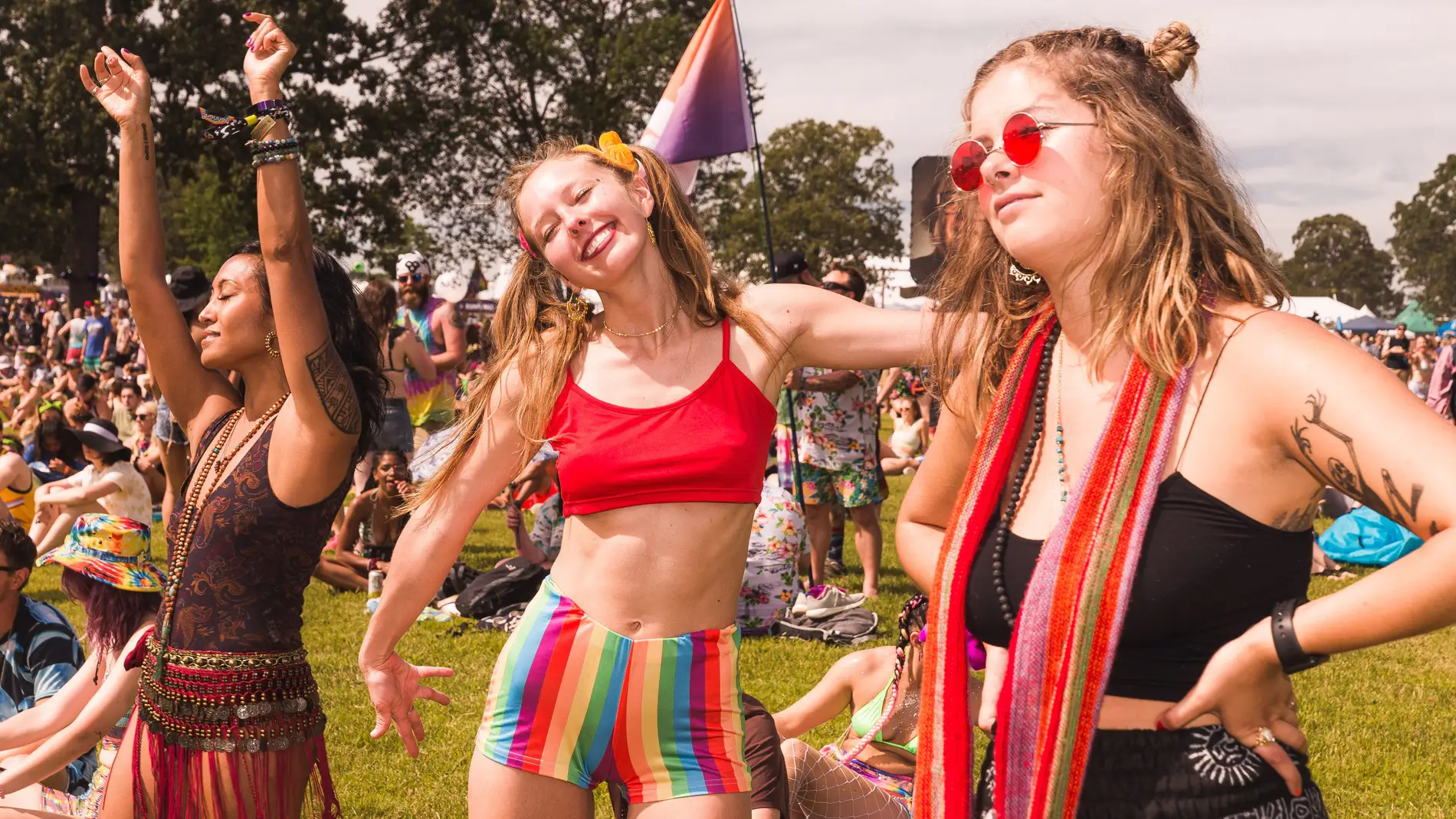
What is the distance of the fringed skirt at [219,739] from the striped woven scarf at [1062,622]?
1.69 m

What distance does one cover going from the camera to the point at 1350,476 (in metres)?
1.60

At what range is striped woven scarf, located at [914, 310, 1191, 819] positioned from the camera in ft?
5.67

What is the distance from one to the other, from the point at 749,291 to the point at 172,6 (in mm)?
28191

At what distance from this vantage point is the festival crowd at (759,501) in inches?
67.2

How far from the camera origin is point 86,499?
8797mm

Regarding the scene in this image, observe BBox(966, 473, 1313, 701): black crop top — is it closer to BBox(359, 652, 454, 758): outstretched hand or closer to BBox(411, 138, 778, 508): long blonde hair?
BBox(411, 138, 778, 508): long blonde hair

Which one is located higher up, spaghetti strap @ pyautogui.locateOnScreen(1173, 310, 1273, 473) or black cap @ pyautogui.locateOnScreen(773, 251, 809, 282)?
spaghetti strap @ pyautogui.locateOnScreen(1173, 310, 1273, 473)

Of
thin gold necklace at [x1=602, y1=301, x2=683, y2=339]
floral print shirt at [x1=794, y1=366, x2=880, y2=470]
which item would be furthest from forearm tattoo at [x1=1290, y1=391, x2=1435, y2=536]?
floral print shirt at [x1=794, y1=366, x2=880, y2=470]

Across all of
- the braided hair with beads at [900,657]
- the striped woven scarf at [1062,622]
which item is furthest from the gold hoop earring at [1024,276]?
the braided hair with beads at [900,657]

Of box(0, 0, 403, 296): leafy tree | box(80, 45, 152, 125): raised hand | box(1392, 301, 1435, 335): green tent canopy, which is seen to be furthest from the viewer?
box(1392, 301, 1435, 335): green tent canopy

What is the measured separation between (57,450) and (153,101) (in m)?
17.7

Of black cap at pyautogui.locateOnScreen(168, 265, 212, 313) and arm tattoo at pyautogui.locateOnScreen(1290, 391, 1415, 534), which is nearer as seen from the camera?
A: arm tattoo at pyautogui.locateOnScreen(1290, 391, 1415, 534)

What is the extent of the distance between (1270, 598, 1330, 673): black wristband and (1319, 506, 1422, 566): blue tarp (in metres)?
8.82

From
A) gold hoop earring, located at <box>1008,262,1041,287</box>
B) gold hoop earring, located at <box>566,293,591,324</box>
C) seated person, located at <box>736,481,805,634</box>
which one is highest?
gold hoop earring, located at <box>1008,262,1041,287</box>
